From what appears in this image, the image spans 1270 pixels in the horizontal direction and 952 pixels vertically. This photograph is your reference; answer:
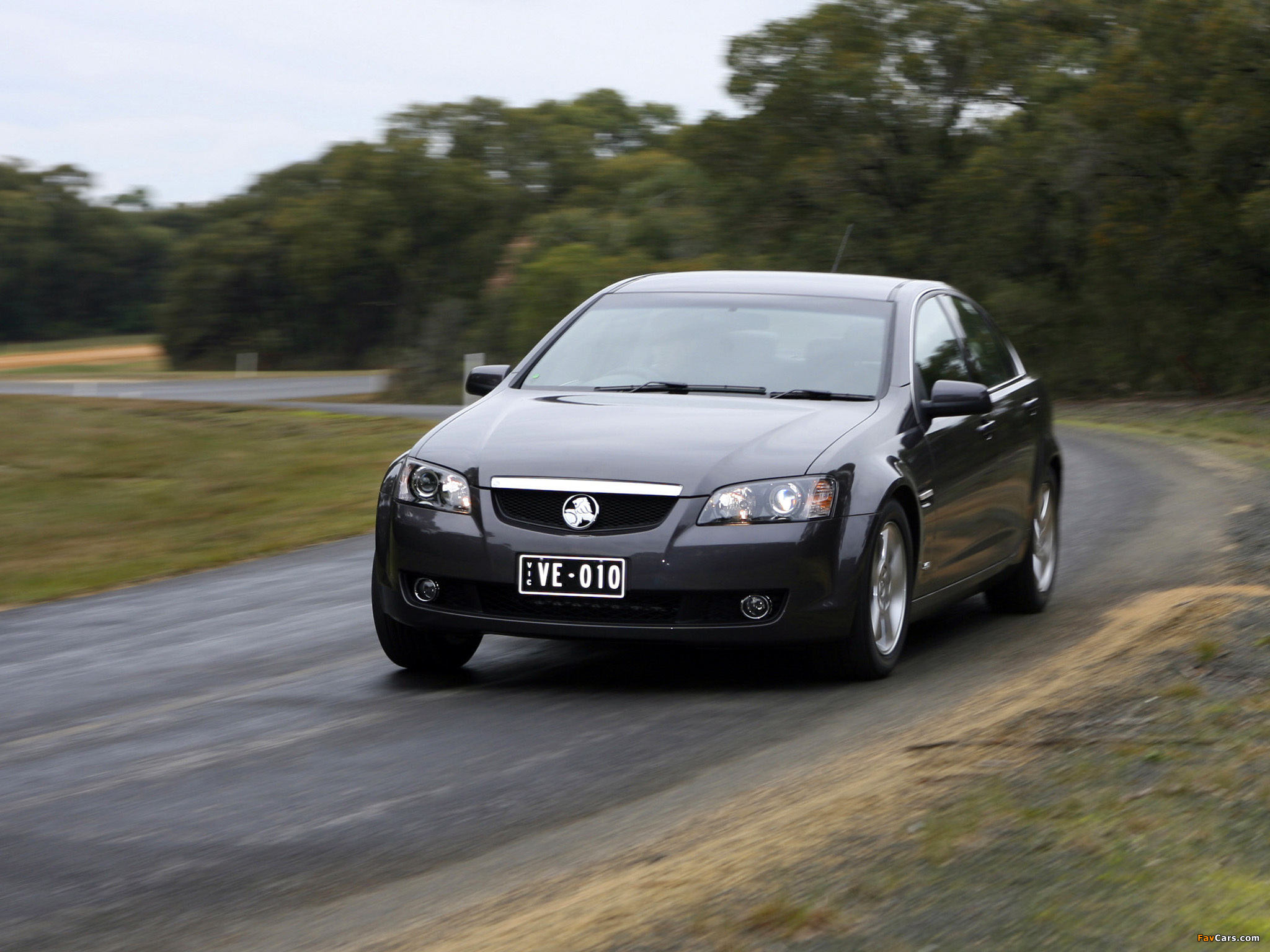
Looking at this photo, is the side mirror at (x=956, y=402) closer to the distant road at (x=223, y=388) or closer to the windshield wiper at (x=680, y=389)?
the windshield wiper at (x=680, y=389)

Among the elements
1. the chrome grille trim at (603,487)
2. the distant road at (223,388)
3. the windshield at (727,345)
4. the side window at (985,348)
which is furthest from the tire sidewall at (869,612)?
the distant road at (223,388)

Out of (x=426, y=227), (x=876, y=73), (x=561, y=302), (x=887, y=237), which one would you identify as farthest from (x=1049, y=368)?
(x=426, y=227)

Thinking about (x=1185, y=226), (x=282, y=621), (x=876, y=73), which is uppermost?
(x=876, y=73)

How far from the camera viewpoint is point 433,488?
22.6 ft

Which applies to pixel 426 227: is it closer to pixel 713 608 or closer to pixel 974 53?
pixel 974 53

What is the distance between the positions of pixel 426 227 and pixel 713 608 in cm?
6579

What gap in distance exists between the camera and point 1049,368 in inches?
1713

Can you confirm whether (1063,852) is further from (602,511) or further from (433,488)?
(433,488)

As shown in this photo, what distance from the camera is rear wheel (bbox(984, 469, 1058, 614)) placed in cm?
902

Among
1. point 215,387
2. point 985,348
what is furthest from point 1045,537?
point 215,387

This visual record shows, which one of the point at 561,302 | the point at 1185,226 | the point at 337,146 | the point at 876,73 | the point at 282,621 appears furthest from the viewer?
the point at 337,146

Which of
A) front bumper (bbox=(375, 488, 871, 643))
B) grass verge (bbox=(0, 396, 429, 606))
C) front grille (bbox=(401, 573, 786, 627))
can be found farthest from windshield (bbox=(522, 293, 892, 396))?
grass verge (bbox=(0, 396, 429, 606))

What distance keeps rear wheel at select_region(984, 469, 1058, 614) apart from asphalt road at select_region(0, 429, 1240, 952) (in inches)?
6.1

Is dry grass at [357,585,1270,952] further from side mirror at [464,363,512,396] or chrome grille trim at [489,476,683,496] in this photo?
side mirror at [464,363,512,396]
